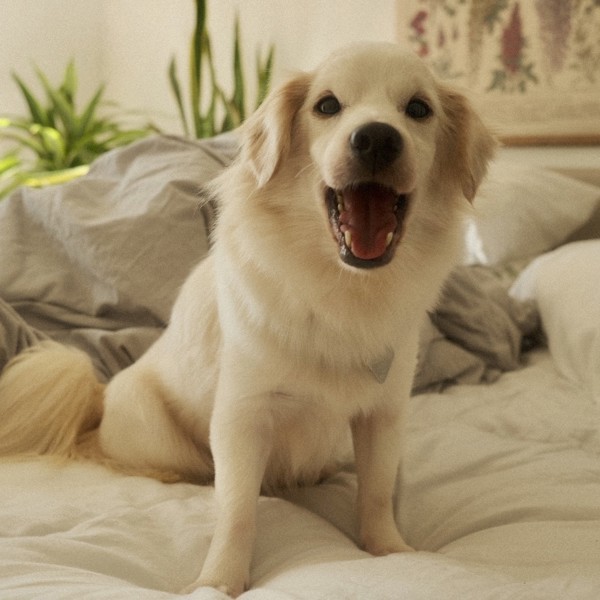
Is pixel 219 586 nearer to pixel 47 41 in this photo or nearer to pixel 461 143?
pixel 461 143

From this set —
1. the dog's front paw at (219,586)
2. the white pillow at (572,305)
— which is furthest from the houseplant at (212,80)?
the dog's front paw at (219,586)

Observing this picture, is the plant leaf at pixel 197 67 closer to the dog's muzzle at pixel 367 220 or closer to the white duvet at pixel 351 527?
the white duvet at pixel 351 527

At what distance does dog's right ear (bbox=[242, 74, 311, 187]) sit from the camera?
3.64 feet

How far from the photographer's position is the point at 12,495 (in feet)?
3.73

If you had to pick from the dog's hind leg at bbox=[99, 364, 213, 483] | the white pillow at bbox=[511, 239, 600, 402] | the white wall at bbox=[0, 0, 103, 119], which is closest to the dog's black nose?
the dog's hind leg at bbox=[99, 364, 213, 483]

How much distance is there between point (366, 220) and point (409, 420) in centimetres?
64

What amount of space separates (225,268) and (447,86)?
473mm

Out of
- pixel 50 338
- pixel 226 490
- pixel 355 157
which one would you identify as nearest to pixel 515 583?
pixel 226 490

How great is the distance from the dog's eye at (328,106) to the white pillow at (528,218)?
1269mm

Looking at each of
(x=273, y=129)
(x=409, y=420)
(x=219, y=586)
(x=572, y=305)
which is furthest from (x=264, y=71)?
(x=219, y=586)

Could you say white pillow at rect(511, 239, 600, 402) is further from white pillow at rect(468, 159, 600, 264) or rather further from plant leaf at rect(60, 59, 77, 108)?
plant leaf at rect(60, 59, 77, 108)

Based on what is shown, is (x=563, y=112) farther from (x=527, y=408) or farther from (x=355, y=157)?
(x=355, y=157)

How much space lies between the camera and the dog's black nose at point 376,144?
970 mm

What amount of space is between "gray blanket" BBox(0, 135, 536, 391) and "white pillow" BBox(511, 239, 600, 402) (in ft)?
0.33
